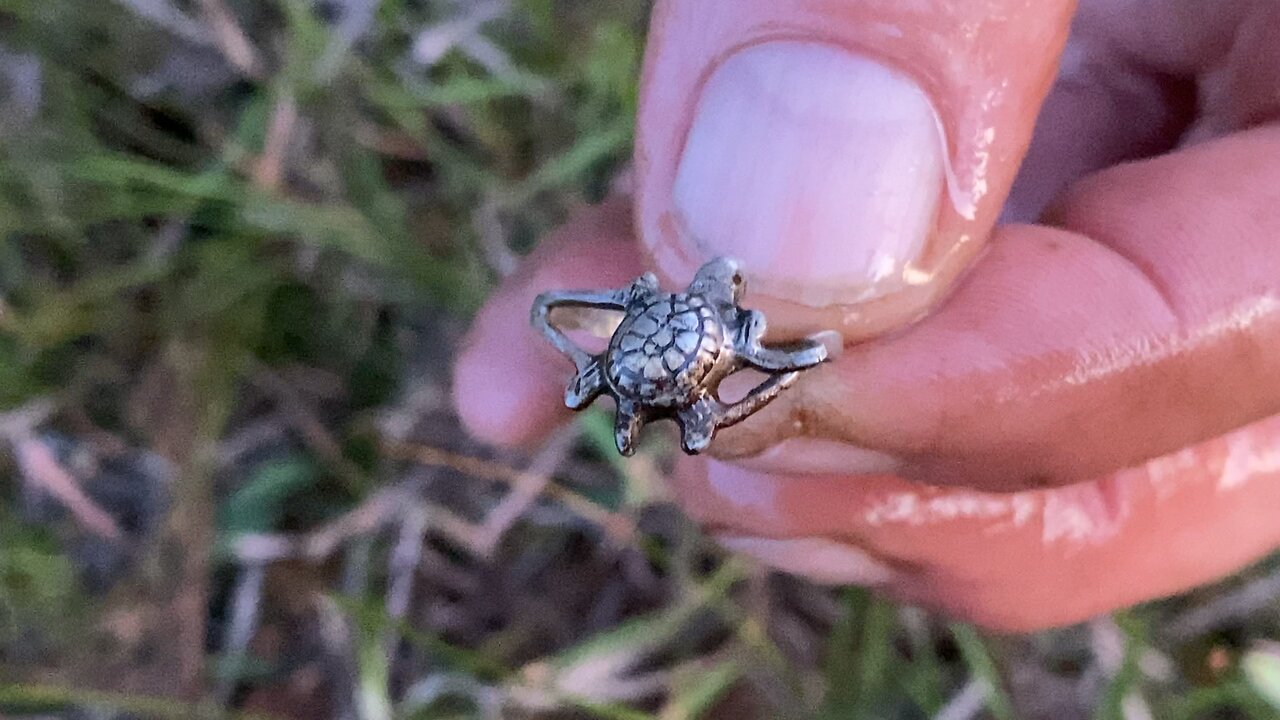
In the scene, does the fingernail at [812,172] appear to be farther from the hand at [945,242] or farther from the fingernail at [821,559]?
→ the fingernail at [821,559]

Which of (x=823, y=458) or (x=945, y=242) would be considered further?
(x=823, y=458)

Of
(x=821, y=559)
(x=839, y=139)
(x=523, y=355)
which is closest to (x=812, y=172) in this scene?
(x=839, y=139)

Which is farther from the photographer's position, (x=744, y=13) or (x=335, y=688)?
(x=335, y=688)

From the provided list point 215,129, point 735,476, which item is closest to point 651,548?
point 735,476

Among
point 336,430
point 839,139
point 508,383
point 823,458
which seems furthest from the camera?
point 336,430

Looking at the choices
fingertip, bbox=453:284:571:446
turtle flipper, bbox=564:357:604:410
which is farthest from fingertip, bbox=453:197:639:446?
turtle flipper, bbox=564:357:604:410

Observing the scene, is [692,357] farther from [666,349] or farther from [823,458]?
[823,458]

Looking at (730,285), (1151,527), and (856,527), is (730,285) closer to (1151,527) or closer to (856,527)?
(856,527)

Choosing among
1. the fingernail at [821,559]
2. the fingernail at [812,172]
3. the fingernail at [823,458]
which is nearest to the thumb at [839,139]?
the fingernail at [812,172]
